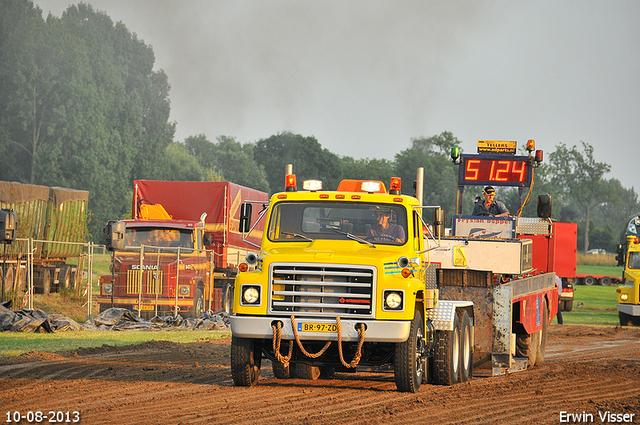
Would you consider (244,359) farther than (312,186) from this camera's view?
No

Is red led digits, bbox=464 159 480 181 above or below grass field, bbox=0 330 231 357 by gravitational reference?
above

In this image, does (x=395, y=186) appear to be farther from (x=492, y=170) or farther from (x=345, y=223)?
(x=492, y=170)

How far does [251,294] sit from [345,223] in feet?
6.09

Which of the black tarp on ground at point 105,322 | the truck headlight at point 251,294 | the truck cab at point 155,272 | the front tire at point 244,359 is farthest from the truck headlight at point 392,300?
the truck cab at point 155,272

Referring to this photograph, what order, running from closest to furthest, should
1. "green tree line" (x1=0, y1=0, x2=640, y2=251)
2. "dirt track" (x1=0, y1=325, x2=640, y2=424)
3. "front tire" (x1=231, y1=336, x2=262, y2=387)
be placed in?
"dirt track" (x1=0, y1=325, x2=640, y2=424) < "front tire" (x1=231, y1=336, x2=262, y2=387) < "green tree line" (x1=0, y1=0, x2=640, y2=251)

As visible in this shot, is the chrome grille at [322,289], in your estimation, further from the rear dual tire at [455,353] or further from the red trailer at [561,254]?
the red trailer at [561,254]

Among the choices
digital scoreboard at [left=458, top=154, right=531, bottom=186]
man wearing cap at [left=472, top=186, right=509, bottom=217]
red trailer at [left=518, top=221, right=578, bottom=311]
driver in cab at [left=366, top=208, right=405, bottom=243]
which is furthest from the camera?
digital scoreboard at [left=458, top=154, right=531, bottom=186]

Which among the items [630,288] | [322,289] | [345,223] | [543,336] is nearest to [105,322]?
[543,336]

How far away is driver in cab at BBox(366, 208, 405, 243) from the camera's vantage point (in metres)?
11.5

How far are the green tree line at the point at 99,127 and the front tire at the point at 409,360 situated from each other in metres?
50.4

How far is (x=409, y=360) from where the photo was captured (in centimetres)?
1050

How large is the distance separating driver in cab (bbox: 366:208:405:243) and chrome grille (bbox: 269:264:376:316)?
122cm

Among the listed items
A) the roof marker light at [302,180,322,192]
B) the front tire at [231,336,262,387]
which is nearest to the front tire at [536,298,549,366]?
the roof marker light at [302,180,322,192]

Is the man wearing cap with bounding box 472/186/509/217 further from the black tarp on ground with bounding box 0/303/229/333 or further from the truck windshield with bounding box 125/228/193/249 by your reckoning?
the truck windshield with bounding box 125/228/193/249
